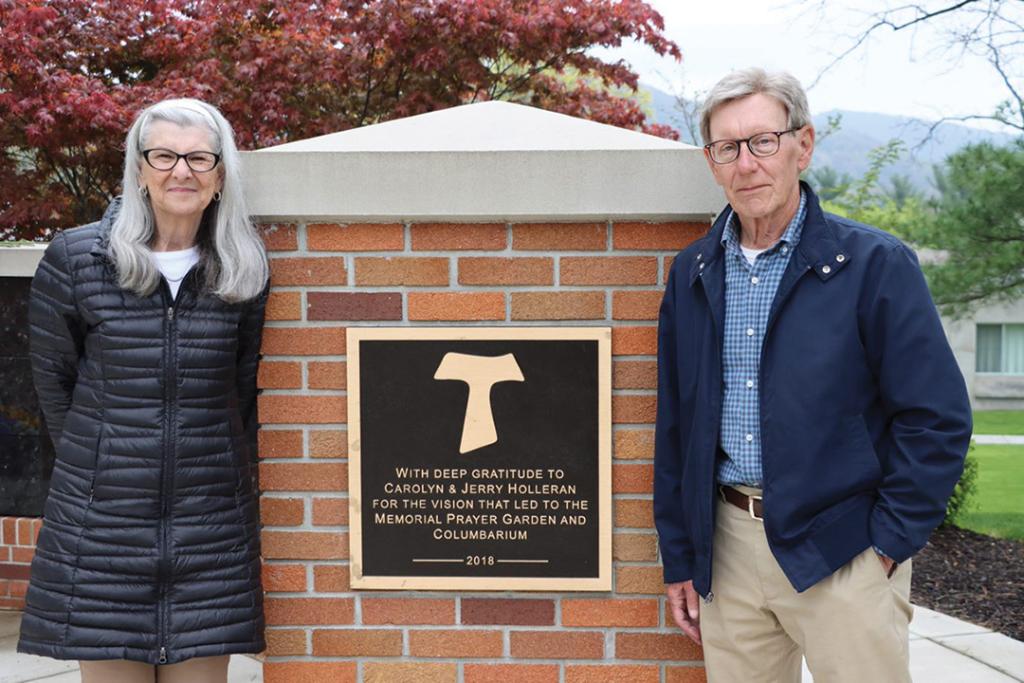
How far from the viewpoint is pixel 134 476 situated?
2332mm

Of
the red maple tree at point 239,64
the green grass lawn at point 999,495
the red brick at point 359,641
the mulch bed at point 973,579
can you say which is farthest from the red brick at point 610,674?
the green grass lawn at point 999,495

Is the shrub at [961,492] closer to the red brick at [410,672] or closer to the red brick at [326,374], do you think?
the red brick at [410,672]

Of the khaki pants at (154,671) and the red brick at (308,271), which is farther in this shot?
the red brick at (308,271)

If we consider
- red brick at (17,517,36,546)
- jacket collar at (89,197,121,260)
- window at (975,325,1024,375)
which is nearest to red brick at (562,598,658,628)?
jacket collar at (89,197,121,260)

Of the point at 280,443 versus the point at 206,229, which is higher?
the point at 206,229

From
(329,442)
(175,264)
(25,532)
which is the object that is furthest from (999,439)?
(175,264)

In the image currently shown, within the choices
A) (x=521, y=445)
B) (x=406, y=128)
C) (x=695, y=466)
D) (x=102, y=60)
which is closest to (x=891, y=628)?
(x=695, y=466)

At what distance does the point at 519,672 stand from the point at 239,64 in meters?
4.74

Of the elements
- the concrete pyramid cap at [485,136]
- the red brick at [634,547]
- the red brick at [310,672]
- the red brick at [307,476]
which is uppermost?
the concrete pyramid cap at [485,136]

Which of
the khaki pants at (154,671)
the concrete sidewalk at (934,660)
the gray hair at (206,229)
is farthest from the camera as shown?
the concrete sidewalk at (934,660)

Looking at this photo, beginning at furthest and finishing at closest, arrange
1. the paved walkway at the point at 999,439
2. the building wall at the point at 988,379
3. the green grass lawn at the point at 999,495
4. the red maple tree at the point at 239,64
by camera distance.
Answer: the building wall at the point at 988,379 → the paved walkway at the point at 999,439 → the green grass lawn at the point at 999,495 → the red maple tree at the point at 239,64

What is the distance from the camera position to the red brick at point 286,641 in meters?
2.77

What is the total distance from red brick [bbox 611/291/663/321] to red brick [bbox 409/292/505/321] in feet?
0.97

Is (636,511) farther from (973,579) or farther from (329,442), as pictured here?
(973,579)
